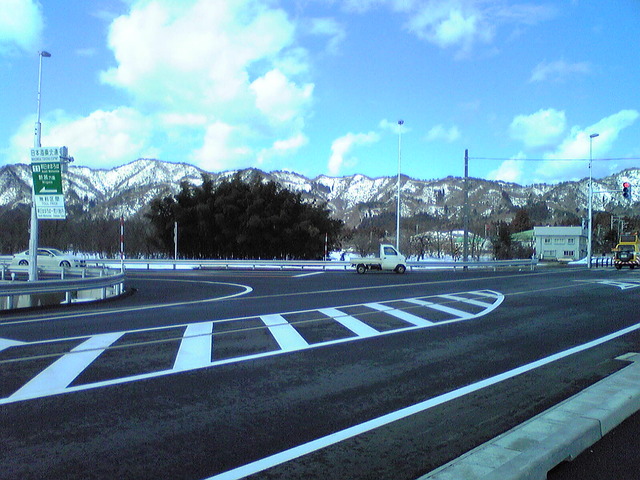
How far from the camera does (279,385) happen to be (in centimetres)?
725

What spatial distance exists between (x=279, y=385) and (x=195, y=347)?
2952mm

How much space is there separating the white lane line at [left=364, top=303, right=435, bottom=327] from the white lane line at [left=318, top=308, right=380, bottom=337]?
1190mm

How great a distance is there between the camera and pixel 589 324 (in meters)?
12.9

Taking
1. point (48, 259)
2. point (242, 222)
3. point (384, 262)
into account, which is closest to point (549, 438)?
point (384, 262)

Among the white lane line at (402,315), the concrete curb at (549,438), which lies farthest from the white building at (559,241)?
the concrete curb at (549,438)

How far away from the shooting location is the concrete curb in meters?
4.28

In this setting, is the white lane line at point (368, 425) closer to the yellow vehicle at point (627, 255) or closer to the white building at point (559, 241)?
the yellow vehicle at point (627, 255)

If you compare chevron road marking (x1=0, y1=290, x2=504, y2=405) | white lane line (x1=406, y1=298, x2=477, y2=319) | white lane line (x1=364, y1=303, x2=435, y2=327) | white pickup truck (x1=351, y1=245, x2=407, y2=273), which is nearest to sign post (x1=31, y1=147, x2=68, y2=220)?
chevron road marking (x1=0, y1=290, x2=504, y2=405)

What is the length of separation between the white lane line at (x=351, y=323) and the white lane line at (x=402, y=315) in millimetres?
1190

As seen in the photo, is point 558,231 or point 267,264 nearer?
point 267,264

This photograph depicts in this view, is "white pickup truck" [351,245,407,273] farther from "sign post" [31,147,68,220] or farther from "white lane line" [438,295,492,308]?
"sign post" [31,147,68,220]

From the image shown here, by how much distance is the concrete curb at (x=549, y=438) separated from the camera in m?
4.28

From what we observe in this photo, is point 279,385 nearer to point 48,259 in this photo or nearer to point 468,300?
point 468,300

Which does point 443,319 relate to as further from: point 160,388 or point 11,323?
point 11,323
